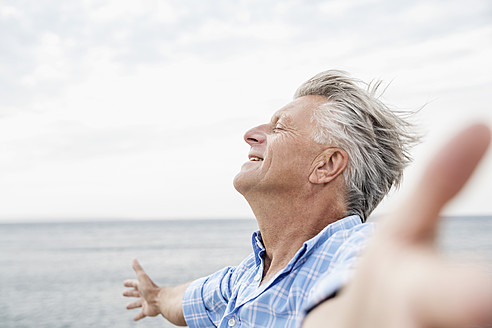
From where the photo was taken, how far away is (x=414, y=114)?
97.3 inches

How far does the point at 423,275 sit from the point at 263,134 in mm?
2064

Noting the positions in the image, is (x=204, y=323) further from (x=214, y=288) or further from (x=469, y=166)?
(x=469, y=166)

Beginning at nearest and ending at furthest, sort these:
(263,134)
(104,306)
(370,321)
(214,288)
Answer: (370,321), (263,134), (214,288), (104,306)

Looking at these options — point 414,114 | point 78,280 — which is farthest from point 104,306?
point 414,114

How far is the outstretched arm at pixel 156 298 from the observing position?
302 centimetres

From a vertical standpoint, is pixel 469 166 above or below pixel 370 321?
above

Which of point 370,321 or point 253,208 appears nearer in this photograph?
point 370,321

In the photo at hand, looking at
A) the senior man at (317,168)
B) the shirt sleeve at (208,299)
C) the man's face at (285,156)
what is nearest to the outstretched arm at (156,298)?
the shirt sleeve at (208,299)

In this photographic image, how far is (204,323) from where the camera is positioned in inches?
111

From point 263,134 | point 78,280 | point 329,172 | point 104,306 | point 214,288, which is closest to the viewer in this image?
point 329,172

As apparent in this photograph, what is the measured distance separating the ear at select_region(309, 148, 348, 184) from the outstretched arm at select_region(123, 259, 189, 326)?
122 cm

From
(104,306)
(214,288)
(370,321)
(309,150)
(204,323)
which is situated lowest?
(104,306)

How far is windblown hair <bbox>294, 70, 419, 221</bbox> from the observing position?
93.0 inches

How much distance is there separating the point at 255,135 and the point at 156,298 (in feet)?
4.57
